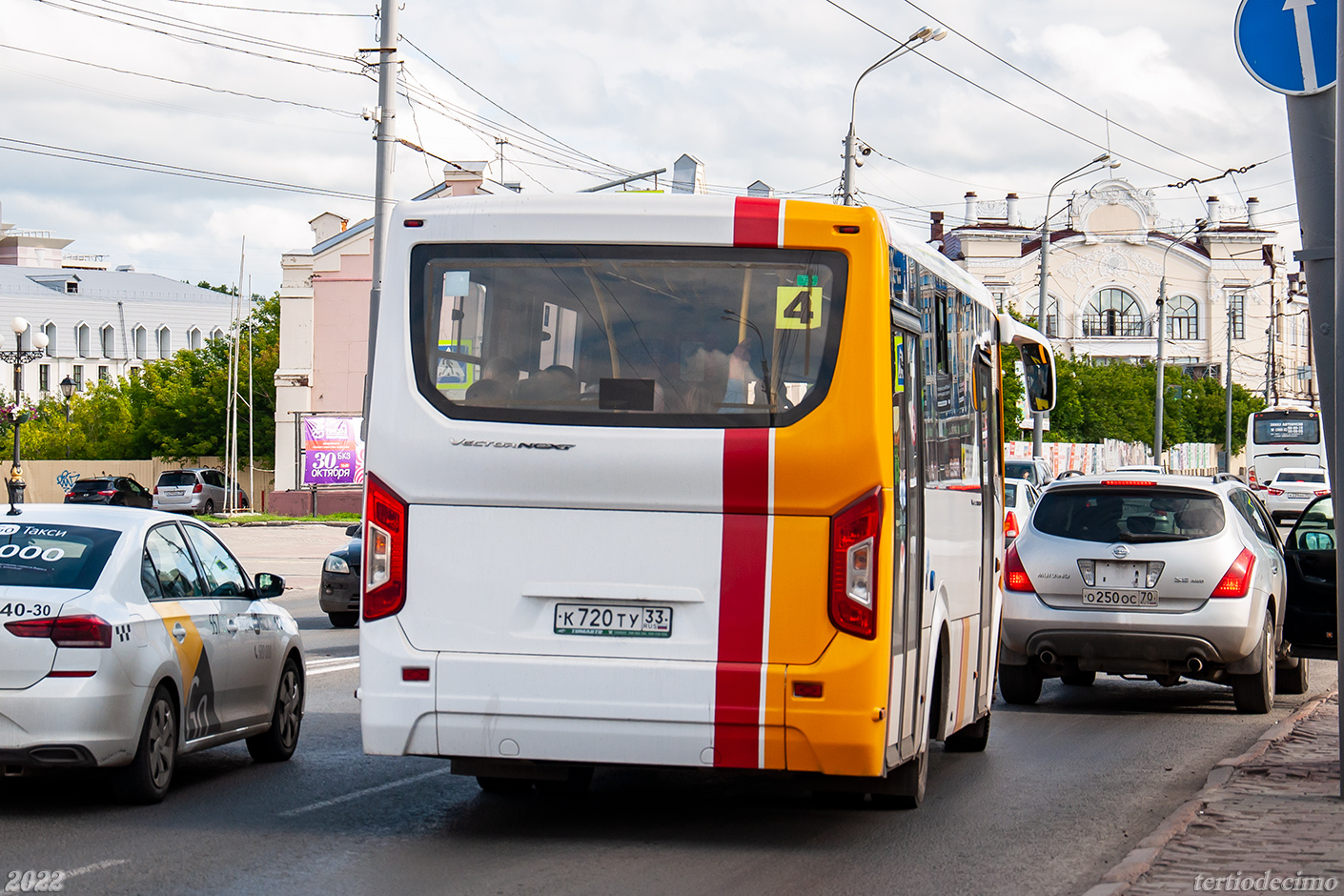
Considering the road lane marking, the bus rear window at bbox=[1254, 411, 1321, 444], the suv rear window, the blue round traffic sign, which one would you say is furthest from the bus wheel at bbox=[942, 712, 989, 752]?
the bus rear window at bbox=[1254, 411, 1321, 444]

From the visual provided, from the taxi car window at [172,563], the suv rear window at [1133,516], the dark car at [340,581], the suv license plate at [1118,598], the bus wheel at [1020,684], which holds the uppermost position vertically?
the suv rear window at [1133,516]

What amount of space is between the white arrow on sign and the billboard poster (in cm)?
4680

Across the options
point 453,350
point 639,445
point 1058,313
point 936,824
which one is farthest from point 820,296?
point 1058,313

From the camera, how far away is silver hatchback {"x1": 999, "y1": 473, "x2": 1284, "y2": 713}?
40.0 feet

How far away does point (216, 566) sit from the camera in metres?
9.62

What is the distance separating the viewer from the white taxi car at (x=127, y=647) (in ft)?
25.0

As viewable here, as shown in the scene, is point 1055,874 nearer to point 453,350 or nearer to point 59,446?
point 453,350

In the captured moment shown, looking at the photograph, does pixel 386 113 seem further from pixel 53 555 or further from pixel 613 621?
pixel 613 621

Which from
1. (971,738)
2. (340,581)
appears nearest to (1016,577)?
(971,738)

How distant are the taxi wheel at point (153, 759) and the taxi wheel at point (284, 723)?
4.35 feet

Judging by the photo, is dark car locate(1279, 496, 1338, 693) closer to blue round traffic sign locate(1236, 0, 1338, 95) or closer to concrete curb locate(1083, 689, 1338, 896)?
concrete curb locate(1083, 689, 1338, 896)

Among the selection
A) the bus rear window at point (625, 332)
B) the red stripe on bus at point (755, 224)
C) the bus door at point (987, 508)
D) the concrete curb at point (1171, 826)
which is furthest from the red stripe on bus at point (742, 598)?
the bus door at point (987, 508)

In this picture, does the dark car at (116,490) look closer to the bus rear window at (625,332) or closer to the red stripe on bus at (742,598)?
the bus rear window at (625,332)

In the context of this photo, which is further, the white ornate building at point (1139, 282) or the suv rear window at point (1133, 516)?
the white ornate building at point (1139, 282)
